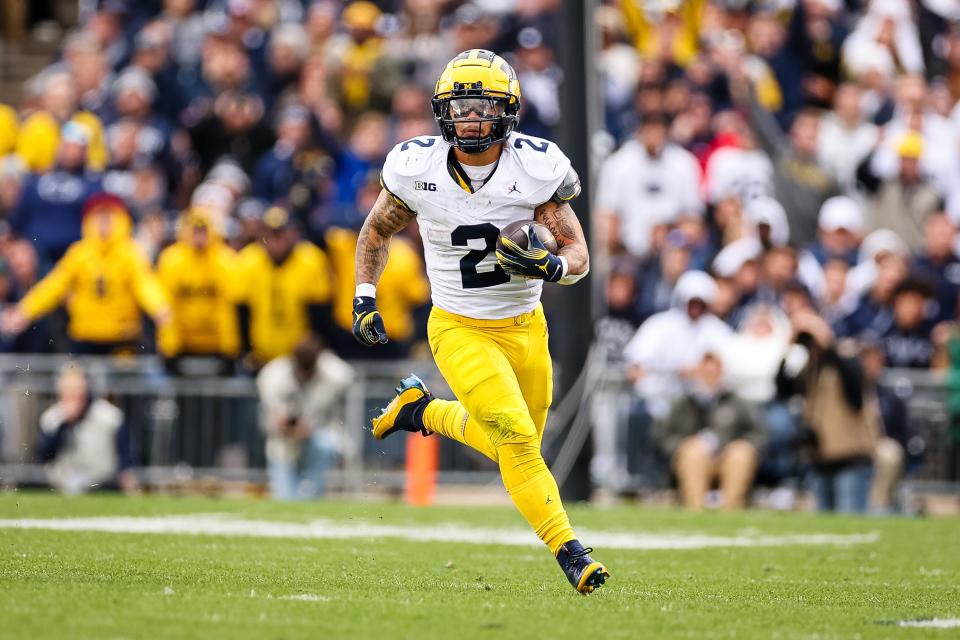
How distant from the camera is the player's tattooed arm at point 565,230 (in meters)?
6.84

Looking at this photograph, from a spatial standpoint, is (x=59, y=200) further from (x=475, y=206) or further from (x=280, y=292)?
(x=475, y=206)

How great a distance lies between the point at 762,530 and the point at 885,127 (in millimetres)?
5629

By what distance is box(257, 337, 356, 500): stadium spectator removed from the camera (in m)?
13.0

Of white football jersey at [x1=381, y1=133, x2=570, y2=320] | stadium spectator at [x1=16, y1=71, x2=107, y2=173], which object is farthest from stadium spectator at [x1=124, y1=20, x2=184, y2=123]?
white football jersey at [x1=381, y1=133, x2=570, y2=320]

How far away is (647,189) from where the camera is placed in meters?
14.4

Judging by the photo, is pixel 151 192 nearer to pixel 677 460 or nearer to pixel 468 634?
pixel 677 460

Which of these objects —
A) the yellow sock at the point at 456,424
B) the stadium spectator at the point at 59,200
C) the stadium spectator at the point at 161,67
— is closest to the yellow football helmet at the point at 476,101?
the yellow sock at the point at 456,424

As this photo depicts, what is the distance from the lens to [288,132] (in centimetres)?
1469

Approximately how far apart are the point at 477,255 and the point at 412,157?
477 millimetres

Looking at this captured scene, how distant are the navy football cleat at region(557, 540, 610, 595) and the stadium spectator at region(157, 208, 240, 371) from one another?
7.58m

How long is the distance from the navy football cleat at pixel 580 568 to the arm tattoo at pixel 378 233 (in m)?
1.54

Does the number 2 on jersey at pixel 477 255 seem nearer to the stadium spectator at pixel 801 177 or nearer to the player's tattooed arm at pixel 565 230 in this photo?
the player's tattooed arm at pixel 565 230

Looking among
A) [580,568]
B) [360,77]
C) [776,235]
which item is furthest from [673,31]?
[580,568]

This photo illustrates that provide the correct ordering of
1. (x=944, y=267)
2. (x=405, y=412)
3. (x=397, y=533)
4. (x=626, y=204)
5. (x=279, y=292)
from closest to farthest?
(x=405, y=412) < (x=397, y=533) < (x=944, y=267) < (x=279, y=292) < (x=626, y=204)
